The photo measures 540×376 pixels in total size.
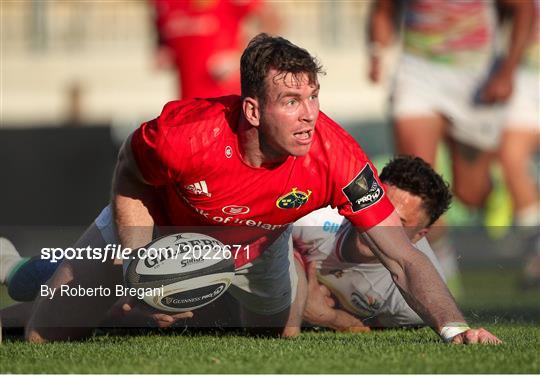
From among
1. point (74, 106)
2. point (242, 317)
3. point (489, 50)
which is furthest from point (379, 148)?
point (242, 317)

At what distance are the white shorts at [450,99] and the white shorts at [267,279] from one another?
3.73 metres

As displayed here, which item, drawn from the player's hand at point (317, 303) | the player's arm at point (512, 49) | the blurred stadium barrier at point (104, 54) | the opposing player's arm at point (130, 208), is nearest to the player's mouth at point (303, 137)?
the opposing player's arm at point (130, 208)

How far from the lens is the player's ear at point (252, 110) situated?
649 centimetres

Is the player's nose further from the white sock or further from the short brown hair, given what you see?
the white sock

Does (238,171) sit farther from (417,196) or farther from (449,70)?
(449,70)

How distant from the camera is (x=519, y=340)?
6.75m

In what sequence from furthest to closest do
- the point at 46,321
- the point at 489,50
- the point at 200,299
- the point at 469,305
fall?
1. the point at 489,50
2. the point at 469,305
3. the point at 46,321
4. the point at 200,299

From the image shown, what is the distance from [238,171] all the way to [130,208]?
659mm

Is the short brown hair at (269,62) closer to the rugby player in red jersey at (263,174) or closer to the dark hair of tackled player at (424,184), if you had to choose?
the rugby player in red jersey at (263,174)

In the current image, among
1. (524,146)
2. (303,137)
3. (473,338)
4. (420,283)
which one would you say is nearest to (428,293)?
(420,283)

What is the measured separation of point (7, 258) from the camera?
311 inches

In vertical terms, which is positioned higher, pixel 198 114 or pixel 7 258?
pixel 198 114

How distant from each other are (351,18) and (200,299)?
1489 centimetres

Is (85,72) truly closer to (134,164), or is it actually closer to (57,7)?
(57,7)
